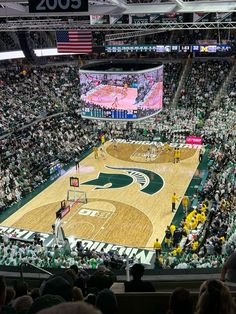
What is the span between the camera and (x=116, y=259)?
15109mm

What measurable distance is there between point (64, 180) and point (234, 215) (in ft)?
37.3

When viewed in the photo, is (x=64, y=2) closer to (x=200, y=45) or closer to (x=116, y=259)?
(x=116, y=259)

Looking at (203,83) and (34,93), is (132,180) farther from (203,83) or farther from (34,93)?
(203,83)

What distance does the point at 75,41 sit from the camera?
28625mm

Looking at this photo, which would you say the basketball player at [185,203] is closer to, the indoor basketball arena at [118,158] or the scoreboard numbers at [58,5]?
the indoor basketball arena at [118,158]

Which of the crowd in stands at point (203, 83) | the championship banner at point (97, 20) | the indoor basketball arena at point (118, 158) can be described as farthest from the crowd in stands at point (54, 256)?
the crowd in stands at point (203, 83)

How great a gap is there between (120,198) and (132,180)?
2.83 metres

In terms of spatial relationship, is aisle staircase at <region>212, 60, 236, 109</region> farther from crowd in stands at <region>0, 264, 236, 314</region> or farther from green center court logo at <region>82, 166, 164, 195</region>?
crowd in stands at <region>0, 264, 236, 314</region>

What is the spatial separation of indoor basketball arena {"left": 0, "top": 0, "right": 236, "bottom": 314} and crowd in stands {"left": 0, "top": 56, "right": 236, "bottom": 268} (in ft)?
0.32

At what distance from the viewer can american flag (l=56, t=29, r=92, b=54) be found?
28.3 metres

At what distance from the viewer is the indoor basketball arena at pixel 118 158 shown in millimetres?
6781

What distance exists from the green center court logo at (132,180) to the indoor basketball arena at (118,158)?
12 cm

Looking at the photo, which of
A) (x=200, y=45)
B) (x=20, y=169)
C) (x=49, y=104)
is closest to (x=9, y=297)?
(x=20, y=169)

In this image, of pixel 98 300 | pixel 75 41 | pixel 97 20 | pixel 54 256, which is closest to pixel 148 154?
pixel 75 41
